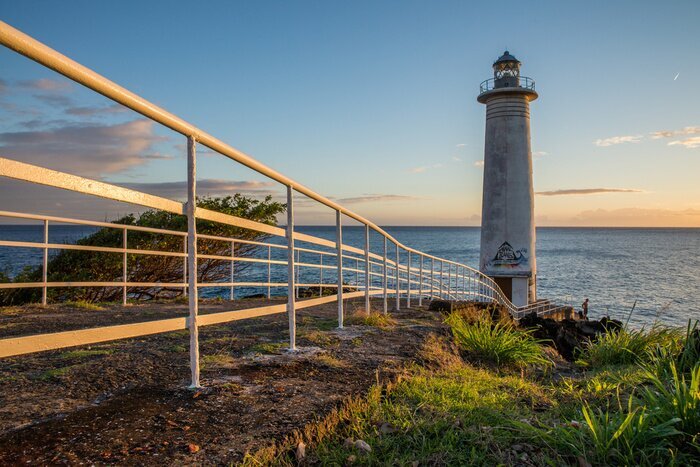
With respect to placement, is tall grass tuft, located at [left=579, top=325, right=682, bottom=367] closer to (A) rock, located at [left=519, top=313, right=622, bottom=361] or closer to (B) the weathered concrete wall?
(A) rock, located at [left=519, top=313, right=622, bottom=361]

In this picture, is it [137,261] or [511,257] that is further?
[511,257]

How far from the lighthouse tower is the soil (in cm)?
1591

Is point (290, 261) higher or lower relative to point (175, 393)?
higher

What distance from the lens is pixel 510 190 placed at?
763 inches

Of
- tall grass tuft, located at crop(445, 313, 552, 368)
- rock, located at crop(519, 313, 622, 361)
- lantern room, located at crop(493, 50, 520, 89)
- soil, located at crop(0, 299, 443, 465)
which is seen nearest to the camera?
soil, located at crop(0, 299, 443, 465)

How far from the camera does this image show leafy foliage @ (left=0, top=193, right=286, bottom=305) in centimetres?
1112

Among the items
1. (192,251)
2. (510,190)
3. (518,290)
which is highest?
(510,190)

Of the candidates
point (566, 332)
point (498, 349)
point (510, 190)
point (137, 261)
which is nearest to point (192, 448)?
point (498, 349)

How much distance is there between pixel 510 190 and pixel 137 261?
42.7 ft

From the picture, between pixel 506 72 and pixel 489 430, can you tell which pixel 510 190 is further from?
pixel 489 430

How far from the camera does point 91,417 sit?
223 cm

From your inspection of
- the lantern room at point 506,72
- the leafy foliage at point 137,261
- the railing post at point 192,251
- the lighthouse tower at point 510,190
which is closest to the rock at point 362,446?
the railing post at point 192,251

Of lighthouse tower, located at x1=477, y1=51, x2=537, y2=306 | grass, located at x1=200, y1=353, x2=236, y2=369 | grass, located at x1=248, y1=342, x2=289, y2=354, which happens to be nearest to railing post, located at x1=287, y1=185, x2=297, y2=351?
grass, located at x1=248, y1=342, x2=289, y2=354

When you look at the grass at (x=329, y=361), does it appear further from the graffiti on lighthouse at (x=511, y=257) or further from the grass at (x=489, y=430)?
the graffiti on lighthouse at (x=511, y=257)
